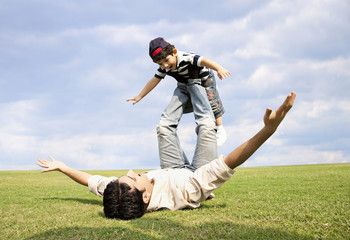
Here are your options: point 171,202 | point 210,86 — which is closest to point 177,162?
point 171,202

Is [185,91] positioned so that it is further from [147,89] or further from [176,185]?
[176,185]

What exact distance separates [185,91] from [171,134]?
2.68ft

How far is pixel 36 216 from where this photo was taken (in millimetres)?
3375

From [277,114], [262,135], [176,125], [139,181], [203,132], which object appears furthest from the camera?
[176,125]

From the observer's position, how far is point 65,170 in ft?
13.4

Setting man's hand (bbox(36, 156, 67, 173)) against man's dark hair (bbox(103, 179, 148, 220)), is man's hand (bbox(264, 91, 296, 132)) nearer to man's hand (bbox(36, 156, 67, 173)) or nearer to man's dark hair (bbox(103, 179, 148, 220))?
man's dark hair (bbox(103, 179, 148, 220))

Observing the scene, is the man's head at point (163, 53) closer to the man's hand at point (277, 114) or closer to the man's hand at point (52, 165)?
the man's hand at point (52, 165)

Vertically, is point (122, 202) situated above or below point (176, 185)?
below

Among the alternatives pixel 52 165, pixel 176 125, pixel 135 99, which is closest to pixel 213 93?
pixel 176 125

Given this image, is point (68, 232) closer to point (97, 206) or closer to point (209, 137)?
point (97, 206)

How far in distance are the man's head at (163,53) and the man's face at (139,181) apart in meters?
1.97

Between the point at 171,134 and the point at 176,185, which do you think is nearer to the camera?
the point at 176,185

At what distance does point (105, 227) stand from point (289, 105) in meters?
1.97

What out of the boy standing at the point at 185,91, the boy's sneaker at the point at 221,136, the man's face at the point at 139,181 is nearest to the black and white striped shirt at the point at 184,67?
the boy standing at the point at 185,91
